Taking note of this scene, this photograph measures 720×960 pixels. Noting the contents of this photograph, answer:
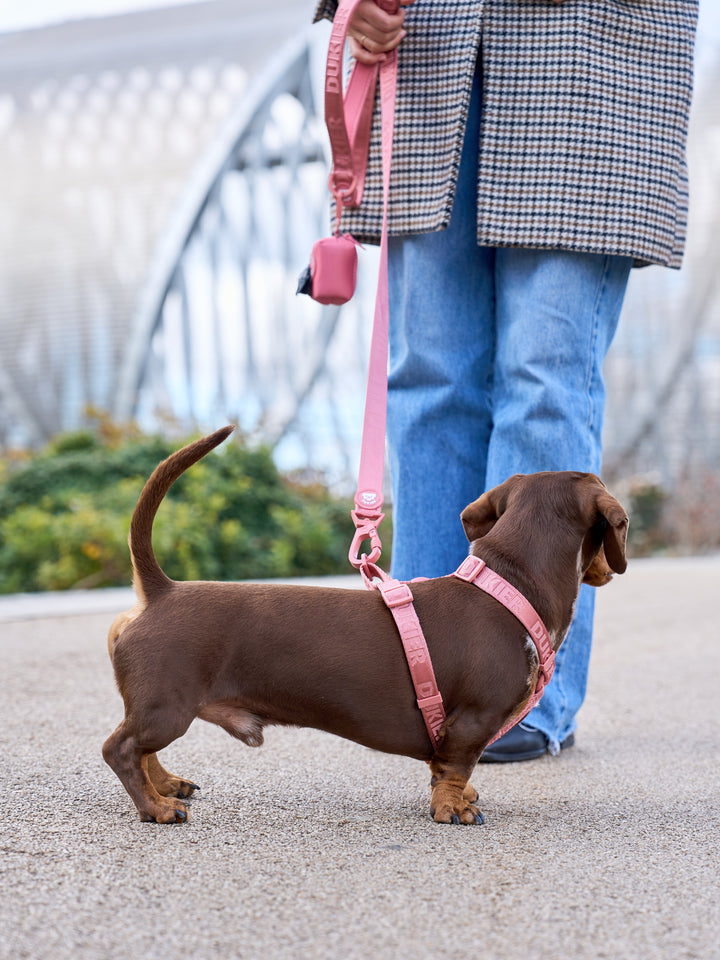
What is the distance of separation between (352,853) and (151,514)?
2.29ft

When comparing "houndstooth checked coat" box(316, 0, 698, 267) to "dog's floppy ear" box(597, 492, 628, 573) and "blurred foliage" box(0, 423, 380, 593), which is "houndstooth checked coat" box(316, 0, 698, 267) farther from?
"blurred foliage" box(0, 423, 380, 593)

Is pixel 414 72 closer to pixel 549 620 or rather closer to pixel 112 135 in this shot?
pixel 549 620

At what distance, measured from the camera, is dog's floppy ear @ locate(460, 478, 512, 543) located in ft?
6.50

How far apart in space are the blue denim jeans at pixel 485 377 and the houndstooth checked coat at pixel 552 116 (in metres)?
0.09

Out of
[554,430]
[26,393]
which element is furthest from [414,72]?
[26,393]

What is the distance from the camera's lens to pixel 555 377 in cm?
226

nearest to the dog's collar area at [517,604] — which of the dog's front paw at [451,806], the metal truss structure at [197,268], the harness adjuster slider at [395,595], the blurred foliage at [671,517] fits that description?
the harness adjuster slider at [395,595]

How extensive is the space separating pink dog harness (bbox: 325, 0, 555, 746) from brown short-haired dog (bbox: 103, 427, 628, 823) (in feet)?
0.07

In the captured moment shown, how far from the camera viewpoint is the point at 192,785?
1.94 m

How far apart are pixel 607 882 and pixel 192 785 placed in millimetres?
842

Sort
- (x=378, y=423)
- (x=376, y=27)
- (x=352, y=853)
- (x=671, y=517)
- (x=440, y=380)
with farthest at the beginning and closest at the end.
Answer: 1. (x=671, y=517)
2. (x=440, y=380)
3. (x=376, y=27)
4. (x=378, y=423)
5. (x=352, y=853)

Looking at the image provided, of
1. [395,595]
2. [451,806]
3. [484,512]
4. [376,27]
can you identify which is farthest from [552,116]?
[451,806]

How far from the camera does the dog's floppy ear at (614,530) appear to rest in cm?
176

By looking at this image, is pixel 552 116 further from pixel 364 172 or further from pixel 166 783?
pixel 166 783
